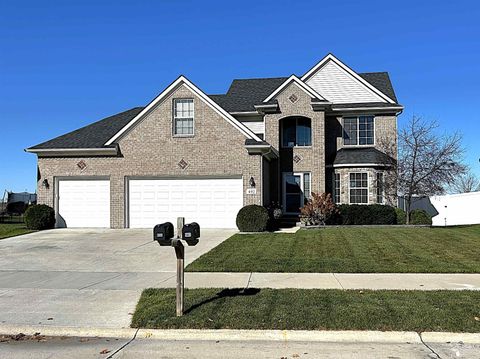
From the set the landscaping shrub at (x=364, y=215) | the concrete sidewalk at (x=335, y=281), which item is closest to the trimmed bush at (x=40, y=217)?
the concrete sidewalk at (x=335, y=281)

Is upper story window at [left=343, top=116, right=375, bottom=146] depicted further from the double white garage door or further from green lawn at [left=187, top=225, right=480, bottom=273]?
the double white garage door

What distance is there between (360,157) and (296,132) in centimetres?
362

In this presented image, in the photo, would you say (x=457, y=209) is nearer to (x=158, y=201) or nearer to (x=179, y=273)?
(x=158, y=201)

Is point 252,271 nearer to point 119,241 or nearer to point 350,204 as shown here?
point 119,241

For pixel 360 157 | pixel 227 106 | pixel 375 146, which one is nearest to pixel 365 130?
pixel 375 146

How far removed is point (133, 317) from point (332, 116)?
2049 cm

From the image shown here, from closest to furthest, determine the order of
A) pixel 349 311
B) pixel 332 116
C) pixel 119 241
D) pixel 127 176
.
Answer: pixel 349 311
pixel 119 241
pixel 127 176
pixel 332 116

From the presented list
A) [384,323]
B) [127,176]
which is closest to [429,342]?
[384,323]

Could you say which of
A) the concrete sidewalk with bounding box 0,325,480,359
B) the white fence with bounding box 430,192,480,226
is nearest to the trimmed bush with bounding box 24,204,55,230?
the concrete sidewalk with bounding box 0,325,480,359

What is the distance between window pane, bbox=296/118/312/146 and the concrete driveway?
8.05 m

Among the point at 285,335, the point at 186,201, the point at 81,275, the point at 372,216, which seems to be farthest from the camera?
the point at 372,216

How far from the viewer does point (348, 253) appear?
43.6ft

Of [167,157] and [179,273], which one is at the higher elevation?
[167,157]

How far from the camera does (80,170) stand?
22000 millimetres
